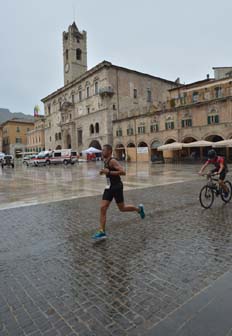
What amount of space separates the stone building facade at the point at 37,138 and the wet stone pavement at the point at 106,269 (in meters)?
70.9

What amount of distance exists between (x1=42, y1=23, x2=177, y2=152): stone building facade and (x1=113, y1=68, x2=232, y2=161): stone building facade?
217cm

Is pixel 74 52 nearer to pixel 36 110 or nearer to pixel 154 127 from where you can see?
pixel 36 110

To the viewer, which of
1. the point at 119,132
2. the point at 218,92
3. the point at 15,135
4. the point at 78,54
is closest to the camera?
the point at 218,92

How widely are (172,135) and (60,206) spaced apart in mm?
30269

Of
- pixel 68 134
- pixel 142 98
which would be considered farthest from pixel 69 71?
pixel 142 98

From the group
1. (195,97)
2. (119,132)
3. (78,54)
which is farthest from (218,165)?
(78,54)

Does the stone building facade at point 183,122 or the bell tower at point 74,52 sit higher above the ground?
the bell tower at point 74,52

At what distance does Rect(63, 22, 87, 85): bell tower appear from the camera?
60356mm

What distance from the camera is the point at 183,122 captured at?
3450cm

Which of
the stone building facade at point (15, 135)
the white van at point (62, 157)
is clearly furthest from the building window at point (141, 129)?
the stone building facade at point (15, 135)

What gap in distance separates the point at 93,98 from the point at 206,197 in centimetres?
4587

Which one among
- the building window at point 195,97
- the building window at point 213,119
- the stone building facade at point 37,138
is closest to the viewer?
the building window at point 213,119

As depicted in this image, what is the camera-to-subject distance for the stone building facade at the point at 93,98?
4659 cm

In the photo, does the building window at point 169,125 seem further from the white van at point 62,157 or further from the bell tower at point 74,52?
the bell tower at point 74,52
